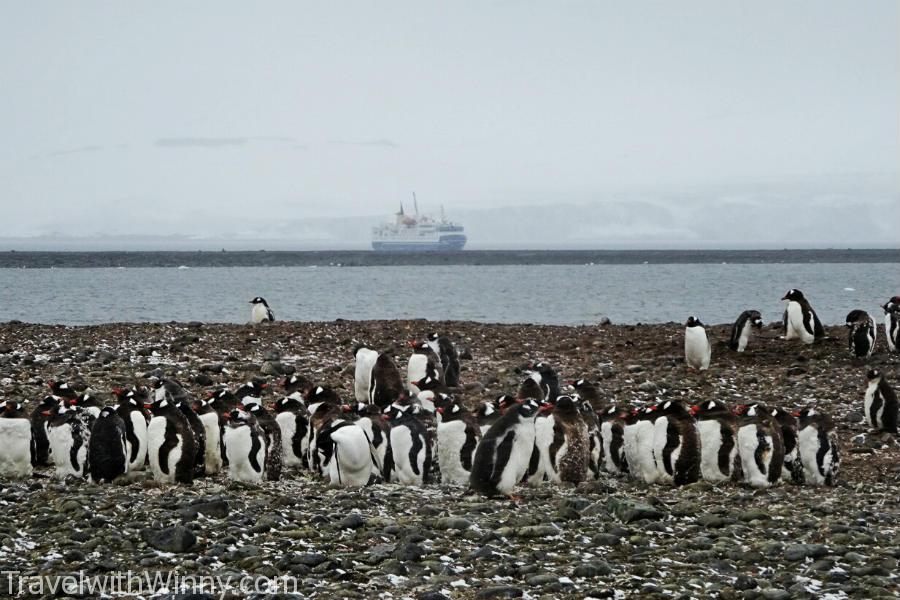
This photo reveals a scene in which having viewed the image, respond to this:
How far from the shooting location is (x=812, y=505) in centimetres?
775

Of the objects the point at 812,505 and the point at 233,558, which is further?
the point at 812,505

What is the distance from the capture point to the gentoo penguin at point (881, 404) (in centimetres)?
1116

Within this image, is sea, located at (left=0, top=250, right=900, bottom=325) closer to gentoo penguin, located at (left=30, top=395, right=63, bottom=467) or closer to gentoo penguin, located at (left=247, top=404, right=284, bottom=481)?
gentoo penguin, located at (left=247, top=404, right=284, bottom=481)

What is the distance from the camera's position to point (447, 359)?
13375 millimetres

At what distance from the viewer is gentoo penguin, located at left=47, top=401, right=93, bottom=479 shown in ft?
29.0

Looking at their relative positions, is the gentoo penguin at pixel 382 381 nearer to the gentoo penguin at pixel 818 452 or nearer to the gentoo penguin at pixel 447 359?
the gentoo penguin at pixel 447 359

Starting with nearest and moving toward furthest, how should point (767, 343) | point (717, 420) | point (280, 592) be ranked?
point (280, 592)
point (717, 420)
point (767, 343)

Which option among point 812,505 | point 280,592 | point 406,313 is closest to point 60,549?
point 280,592

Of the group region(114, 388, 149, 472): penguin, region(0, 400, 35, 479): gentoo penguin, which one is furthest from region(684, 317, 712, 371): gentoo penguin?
region(0, 400, 35, 479): gentoo penguin

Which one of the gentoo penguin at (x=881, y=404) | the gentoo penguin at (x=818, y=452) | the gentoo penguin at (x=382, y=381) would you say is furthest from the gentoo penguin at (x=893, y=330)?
the gentoo penguin at (x=382, y=381)

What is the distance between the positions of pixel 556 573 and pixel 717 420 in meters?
3.34

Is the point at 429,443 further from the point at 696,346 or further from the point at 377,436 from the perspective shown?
the point at 696,346

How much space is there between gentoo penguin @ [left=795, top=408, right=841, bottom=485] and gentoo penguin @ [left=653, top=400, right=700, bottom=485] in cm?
96

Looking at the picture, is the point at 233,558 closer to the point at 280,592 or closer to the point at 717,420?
the point at 280,592
